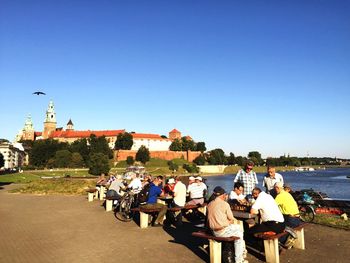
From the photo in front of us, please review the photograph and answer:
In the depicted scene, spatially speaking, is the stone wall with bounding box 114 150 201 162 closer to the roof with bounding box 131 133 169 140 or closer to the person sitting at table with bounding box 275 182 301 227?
the roof with bounding box 131 133 169 140

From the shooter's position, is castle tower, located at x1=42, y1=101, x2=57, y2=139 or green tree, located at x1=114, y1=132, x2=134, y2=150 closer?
green tree, located at x1=114, y1=132, x2=134, y2=150

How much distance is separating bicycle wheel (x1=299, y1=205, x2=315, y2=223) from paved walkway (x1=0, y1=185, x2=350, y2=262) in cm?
108

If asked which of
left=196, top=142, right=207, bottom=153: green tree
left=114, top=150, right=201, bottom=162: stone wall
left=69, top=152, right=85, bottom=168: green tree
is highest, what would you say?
left=196, top=142, right=207, bottom=153: green tree

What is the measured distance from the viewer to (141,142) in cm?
15938

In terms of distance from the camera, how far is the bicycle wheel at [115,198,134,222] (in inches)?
492

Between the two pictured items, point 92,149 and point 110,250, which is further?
point 92,149

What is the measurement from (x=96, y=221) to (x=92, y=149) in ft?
327

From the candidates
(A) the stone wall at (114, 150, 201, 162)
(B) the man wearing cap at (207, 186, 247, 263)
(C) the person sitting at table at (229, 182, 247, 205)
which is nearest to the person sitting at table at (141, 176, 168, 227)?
(C) the person sitting at table at (229, 182, 247, 205)

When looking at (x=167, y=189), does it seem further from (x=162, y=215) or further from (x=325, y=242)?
(x=325, y=242)

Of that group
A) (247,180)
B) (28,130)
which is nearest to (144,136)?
(28,130)

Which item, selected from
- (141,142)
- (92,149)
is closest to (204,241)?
(92,149)

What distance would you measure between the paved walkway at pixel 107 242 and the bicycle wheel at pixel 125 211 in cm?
32

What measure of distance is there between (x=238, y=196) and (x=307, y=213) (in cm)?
397

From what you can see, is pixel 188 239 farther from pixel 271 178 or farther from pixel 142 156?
pixel 142 156
